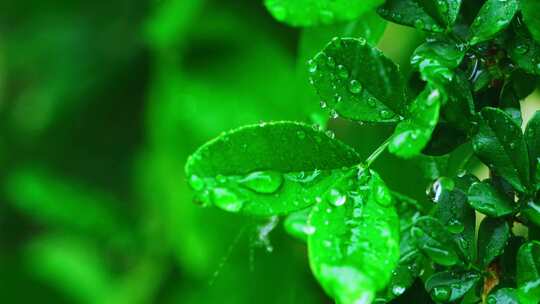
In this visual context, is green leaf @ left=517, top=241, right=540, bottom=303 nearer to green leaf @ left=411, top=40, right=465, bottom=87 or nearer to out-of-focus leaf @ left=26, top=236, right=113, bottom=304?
green leaf @ left=411, top=40, right=465, bottom=87

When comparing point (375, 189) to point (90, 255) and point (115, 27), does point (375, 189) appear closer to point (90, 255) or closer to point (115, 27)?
point (115, 27)

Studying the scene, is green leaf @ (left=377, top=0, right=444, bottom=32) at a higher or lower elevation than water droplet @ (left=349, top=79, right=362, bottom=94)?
higher

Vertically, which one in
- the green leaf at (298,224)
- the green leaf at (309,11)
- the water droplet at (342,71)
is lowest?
the green leaf at (298,224)

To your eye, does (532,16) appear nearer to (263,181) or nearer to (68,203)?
(263,181)

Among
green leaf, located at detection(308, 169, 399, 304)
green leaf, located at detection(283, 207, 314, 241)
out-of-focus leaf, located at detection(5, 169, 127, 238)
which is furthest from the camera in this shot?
out-of-focus leaf, located at detection(5, 169, 127, 238)

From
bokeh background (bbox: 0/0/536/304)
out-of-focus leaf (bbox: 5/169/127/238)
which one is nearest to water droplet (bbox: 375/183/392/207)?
bokeh background (bbox: 0/0/536/304)

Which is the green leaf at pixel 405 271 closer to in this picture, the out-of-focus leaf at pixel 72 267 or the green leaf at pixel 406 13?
the green leaf at pixel 406 13

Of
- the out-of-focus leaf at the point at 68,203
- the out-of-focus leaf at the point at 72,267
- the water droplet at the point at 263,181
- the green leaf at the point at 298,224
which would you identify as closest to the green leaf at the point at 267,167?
the water droplet at the point at 263,181
